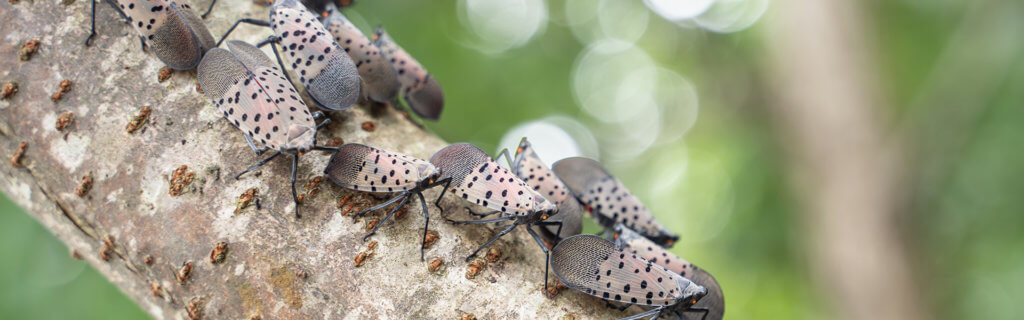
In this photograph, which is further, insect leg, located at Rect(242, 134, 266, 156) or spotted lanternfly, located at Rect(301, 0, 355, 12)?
spotted lanternfly, located at Rect(301, 0, 355, 12)

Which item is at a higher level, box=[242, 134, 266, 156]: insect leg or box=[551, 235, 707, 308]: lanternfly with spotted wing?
box=[551, 235, 707, 308]: lanternfly with spotted wing

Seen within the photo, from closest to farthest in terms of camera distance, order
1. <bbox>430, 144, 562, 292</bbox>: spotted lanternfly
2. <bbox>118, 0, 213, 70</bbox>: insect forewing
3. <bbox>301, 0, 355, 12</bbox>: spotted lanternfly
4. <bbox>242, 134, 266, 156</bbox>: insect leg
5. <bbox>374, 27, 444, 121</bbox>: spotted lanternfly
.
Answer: <bbox>242, 134, 266, 156</bbox>: insect leg → <bbox>118, 0, 213, 70</bbox>: insect forewing → <bbox>430, 144, 562, 292</bbox>: spotted lanternfly → <bbox>301, 0, 355, 12</bbox>: spotted lanternfly → <bbox>374, 27, 444, 121</bbox>: spotted lanternfly

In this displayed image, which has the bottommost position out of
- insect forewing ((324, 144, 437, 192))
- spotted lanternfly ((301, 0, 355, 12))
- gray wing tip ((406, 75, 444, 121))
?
gray wing tip ((406, 75, 444, 121))

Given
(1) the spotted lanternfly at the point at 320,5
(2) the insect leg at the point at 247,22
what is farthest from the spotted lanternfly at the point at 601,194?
(1) the spotted lanternfly at the point at 320,5

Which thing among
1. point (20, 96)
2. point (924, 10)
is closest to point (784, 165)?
point (924, 10)

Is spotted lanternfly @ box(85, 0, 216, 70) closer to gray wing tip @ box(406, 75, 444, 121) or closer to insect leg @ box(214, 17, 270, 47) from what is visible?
insect leg @ box(214, 17, 270, 47)

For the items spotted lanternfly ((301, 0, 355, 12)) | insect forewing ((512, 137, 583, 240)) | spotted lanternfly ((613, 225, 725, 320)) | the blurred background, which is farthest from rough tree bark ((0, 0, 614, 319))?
the blurred background

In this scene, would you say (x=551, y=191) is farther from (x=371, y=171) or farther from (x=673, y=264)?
(x=371, y=171)
